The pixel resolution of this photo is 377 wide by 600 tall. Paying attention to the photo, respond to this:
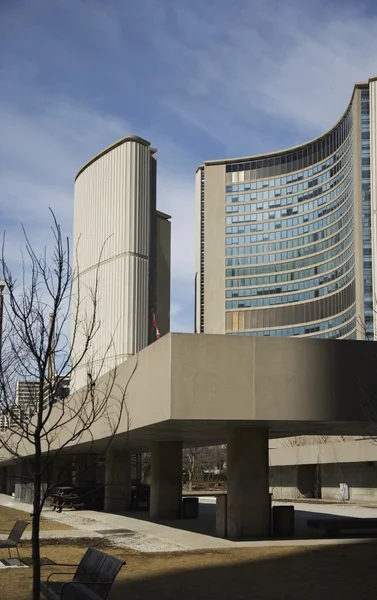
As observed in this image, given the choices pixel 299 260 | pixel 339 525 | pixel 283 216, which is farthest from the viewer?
pixel 283 216

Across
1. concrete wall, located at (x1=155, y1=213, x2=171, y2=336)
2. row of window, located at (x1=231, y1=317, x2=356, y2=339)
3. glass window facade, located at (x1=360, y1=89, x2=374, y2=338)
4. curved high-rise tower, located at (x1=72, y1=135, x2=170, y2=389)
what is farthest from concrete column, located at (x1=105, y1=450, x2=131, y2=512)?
glass window facade, located at (x1=360, y1=89, x2=374, y2=338)

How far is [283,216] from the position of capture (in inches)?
5630

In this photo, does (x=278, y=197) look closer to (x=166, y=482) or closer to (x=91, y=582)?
(x=166, y=482)

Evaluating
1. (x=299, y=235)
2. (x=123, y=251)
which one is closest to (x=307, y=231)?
(x=299, y=235)

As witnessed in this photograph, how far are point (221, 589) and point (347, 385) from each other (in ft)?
29.8

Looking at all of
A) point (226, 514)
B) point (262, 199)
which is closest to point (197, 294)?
point (262, 199)

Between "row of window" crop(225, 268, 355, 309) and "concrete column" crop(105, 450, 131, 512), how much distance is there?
83.8 metres

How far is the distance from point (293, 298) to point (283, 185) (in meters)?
20.7

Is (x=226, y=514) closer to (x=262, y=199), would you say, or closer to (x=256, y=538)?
(x=256, y=538)

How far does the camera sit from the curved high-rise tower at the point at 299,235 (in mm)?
117312

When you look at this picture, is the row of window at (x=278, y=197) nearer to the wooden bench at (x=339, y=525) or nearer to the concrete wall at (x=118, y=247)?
the concrete wall at (x=118, y=247)

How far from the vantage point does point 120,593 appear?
12922mm

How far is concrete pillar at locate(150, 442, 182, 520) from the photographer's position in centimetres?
3178

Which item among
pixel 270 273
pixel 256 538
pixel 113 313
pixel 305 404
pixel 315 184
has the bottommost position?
pixel 256 538
